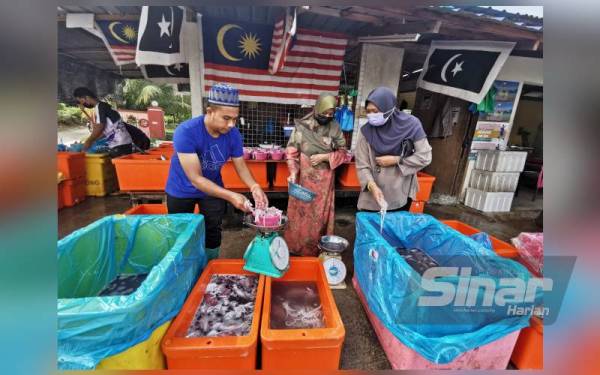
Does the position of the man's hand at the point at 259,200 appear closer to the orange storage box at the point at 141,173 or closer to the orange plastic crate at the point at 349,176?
the orange storage box at the point at 141,173

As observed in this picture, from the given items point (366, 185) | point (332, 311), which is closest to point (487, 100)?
point (366, 185)

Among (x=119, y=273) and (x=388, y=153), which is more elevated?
(x=388, y=153)

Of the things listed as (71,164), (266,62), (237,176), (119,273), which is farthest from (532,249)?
(71,164)

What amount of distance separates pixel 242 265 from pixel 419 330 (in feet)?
3.72

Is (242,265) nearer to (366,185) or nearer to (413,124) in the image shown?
(366,185)

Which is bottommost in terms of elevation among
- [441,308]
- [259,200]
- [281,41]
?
[441,308]

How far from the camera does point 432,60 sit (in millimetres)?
4273

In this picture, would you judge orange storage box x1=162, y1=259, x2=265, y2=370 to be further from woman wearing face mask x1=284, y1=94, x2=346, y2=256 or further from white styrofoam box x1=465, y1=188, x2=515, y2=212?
white styrofoam box x1=465, y1=188, x2=515, y2=212

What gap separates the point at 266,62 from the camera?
13.2ft

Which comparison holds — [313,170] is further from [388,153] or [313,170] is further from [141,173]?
[141,173]

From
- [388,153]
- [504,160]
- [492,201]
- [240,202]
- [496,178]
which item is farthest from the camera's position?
[492,201]

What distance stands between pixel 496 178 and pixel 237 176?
4.69m

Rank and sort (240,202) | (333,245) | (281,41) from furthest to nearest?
(281,41)
(333,245)
(240,202)

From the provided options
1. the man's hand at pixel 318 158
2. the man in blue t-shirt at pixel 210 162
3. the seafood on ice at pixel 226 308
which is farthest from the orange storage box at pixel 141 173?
the seafood on ice at pixel 226 308
